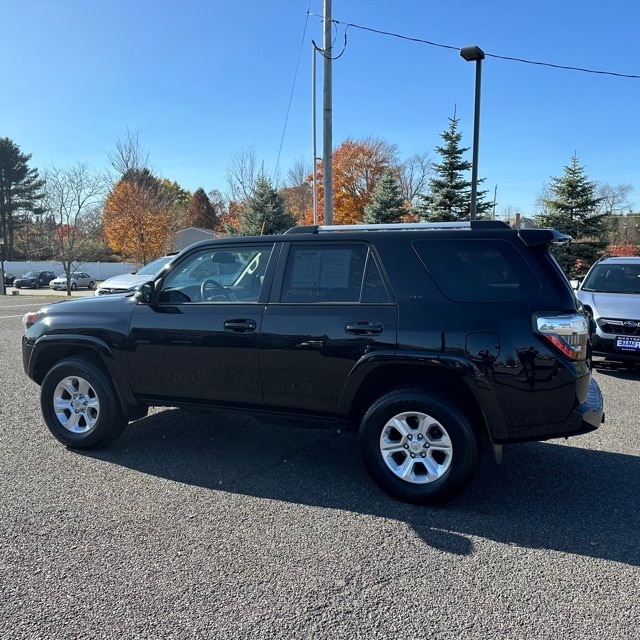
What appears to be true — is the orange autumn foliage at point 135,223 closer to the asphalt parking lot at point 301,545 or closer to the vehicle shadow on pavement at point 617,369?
the vehicle shadow on pavement at point 617,369

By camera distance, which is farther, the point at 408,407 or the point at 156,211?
the point at 156,211

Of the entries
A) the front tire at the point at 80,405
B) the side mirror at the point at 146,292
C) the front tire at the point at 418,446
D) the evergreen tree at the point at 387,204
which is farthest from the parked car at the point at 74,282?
the front tire at the point at 418,446

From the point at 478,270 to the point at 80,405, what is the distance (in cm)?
345

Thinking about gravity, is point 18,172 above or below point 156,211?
above

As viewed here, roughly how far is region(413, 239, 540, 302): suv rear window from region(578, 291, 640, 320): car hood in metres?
4.79

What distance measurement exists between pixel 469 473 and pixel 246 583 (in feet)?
5.21

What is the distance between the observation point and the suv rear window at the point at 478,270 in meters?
3.40

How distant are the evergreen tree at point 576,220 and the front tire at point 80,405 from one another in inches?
836

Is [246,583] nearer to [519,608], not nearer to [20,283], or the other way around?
[519,608]

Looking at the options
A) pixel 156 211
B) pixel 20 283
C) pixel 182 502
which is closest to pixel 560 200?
pixel 156 211

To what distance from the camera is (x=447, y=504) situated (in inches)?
139

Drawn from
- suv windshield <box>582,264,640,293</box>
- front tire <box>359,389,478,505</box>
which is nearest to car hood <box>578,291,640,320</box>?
suv windshield <box>582,264,640,293</box>

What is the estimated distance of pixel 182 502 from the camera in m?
3.55

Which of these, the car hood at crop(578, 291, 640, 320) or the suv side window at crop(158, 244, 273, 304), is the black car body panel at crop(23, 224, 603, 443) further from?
the car hood at crop(578, 291, 640, 320)
